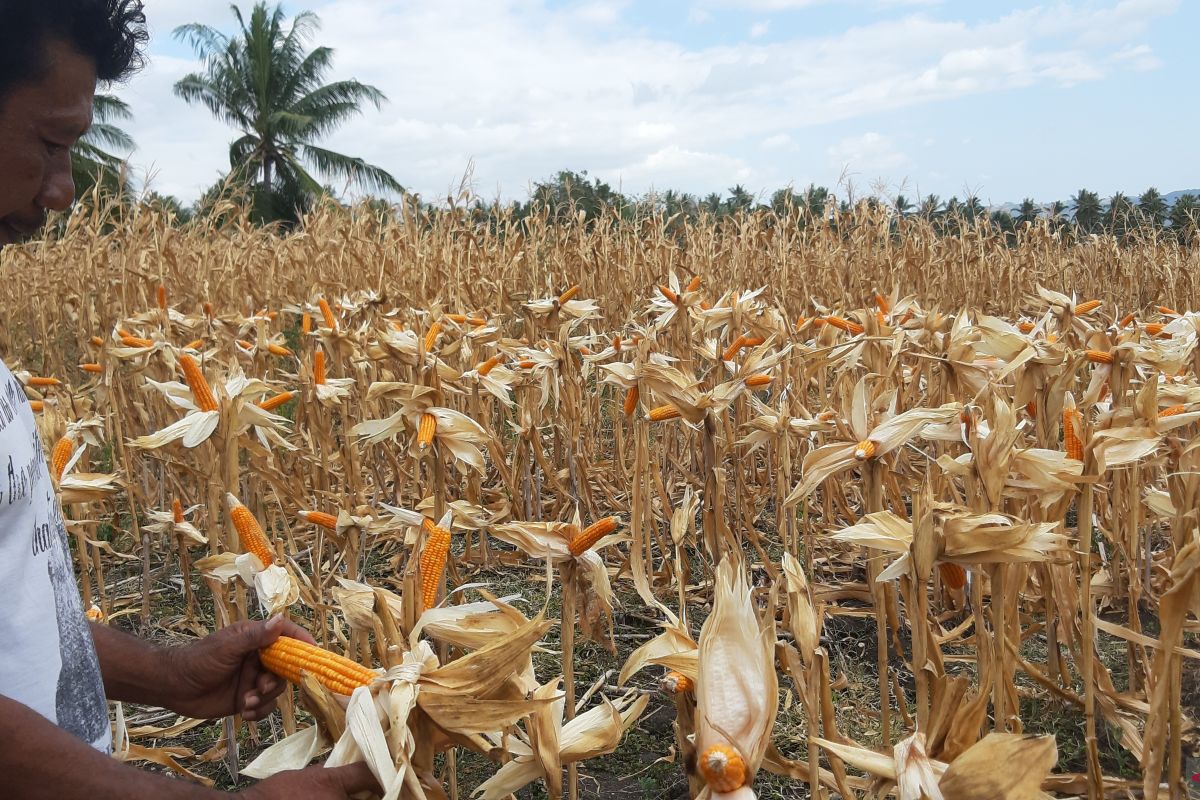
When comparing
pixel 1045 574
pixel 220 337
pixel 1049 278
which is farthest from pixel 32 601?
pixel 1049 278

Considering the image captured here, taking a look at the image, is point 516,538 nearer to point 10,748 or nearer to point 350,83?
point 10,748

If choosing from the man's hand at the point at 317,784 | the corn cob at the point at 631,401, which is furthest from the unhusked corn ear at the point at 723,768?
the corn cob at the point at 631,401

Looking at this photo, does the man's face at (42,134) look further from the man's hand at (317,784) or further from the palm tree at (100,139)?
the palm tree at (100,139)

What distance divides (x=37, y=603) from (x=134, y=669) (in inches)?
13.4

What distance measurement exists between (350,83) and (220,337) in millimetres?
30200

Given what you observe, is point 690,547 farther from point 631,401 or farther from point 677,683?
point 677,683

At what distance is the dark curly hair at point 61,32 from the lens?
1188mm

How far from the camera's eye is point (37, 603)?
1.25 m

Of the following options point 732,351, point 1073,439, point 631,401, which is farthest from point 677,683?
point 732,351

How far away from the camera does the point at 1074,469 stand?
178cm

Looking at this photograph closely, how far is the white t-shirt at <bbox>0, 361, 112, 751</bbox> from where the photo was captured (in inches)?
47.4

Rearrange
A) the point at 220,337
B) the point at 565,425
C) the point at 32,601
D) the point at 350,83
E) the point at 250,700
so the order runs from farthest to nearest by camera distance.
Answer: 1. the point at 350,83
2. the point at 220,337
3. the point at 565,425
4. the point at 250,700
5. the point at 32,601

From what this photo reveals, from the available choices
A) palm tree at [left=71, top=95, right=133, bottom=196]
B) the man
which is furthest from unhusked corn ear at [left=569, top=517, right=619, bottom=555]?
palm tree at [left=71, top=95, right=133, bottom=196]

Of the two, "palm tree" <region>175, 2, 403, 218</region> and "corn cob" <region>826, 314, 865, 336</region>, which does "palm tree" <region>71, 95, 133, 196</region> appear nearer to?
"palm tree" <region>175, 2, 403, 218</region>
